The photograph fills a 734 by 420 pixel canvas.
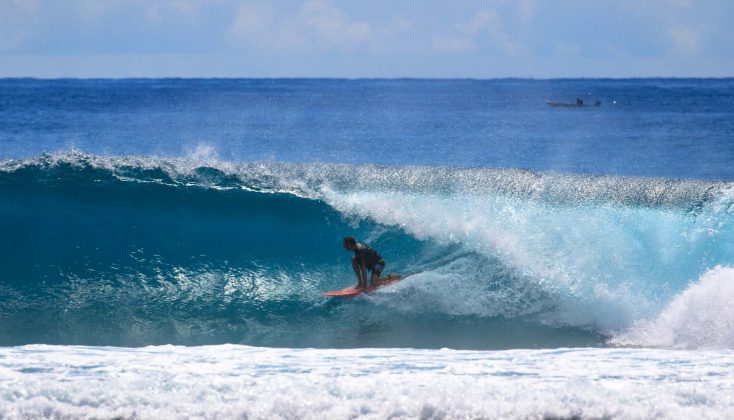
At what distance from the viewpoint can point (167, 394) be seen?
888 cm

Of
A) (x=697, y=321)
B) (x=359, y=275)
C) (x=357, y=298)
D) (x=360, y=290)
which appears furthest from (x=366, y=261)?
(x=697, y=321)

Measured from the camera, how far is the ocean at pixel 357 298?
29.2 feet

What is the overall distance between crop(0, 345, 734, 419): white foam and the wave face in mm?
1972

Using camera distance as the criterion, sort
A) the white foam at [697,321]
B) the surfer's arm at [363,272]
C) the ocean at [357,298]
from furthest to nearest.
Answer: the surfer's arm at [363,272], the white foam at [697,321], the ocean at [357,298]

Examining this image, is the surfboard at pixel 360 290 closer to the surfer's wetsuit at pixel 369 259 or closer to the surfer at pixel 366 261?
the surfer at pixel 366 261

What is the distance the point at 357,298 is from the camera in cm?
1359

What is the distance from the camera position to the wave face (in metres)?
12.9

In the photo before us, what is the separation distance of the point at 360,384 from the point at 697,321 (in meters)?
5.34

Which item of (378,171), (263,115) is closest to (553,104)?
(263,115)

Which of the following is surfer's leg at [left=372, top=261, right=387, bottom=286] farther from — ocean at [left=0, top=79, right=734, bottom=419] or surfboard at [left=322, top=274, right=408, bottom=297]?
ocean at [left=0, top=79, right=734, bottom=419]

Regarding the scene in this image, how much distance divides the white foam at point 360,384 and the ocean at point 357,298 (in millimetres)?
29

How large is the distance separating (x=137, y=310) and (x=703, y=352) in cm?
779

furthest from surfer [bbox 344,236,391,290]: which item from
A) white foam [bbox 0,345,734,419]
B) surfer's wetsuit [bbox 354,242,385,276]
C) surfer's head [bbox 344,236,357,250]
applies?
white foam [bbox 0,345,734,419]

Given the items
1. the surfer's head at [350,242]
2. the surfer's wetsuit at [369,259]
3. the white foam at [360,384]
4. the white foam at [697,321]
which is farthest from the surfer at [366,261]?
the white foam at [697,321]
